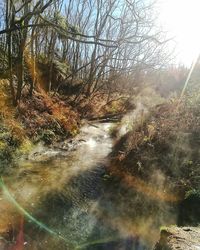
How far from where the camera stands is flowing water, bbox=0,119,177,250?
6.15 metres

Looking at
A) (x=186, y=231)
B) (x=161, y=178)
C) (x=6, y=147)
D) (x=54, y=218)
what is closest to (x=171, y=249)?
(x=186, y=231)

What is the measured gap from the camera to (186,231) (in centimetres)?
573

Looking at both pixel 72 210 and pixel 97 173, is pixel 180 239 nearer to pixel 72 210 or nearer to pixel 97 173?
pixel 72 210

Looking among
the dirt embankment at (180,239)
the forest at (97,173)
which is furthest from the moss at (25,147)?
the dirt embankment at (180,239)

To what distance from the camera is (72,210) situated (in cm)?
761

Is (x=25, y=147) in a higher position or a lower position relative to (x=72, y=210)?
higher

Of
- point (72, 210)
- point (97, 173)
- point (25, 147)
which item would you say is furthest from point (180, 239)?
point (25, 147)

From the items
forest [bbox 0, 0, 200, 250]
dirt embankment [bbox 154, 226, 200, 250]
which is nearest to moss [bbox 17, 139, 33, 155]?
forest [bbox 0, 0, 200, 250]

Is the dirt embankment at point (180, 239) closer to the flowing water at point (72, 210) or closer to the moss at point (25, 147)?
the flowing water at point (72, 210)

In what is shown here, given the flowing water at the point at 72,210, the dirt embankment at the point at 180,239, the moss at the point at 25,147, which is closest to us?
the dirt embankment at the point at 180,239

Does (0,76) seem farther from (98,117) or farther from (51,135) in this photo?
(98,117)

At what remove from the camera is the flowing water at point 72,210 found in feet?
20.2

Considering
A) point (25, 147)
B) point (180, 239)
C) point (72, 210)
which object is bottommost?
point (72, 210)

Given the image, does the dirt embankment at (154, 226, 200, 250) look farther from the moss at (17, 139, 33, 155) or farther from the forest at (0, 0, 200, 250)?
the moss at (17, 139, 33, 155)
